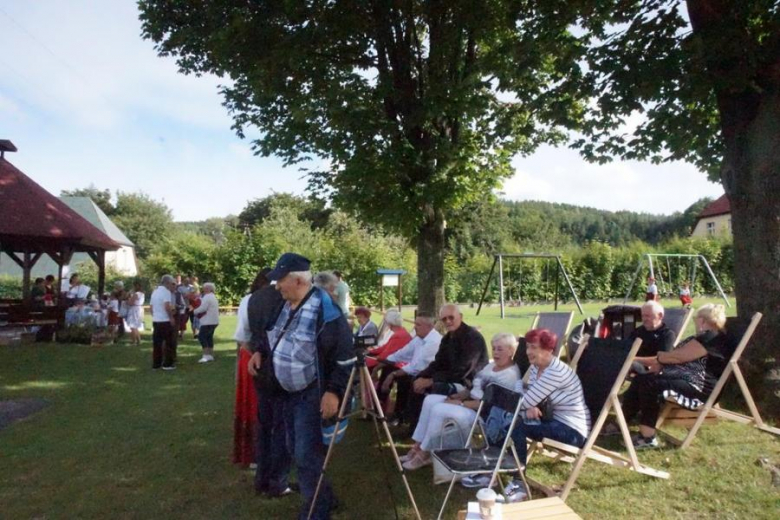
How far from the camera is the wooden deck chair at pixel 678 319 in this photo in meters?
7.50

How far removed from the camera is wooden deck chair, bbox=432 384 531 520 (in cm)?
380

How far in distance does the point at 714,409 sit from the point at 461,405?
2.63 m

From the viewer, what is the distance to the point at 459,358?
5.68 m

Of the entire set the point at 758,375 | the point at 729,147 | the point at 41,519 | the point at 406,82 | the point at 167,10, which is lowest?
the point at 41,519

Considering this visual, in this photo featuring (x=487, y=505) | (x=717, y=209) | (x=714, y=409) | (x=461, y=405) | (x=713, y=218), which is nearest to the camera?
(x=487, y=505)

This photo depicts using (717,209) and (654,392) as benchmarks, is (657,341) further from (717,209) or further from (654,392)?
(717,209)

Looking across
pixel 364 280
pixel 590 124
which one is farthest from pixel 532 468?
pixel 364 280

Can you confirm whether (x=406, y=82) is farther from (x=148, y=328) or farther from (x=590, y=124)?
(x=148, y=328)

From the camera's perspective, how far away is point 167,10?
35.7 ft

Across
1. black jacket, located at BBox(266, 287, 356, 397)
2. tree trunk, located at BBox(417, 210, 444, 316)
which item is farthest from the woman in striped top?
tree trunk, located at BBox(417, 210, 444, 316)

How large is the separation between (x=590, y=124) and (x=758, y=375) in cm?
Answer: 428

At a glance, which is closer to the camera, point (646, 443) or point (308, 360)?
point (308, 360)

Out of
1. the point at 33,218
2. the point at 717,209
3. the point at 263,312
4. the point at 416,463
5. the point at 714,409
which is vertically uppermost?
the point at 717,209

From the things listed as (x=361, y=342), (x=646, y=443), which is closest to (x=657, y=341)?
(x=646, y=443)
